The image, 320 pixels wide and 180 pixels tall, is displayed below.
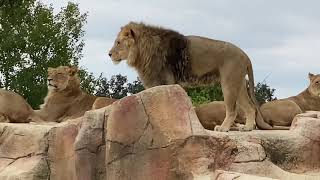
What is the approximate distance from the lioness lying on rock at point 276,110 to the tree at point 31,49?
662 inches

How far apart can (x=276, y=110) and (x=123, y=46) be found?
3823mm

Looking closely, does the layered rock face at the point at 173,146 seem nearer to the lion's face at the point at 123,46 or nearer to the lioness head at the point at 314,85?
the lion's face at the point at 123,46

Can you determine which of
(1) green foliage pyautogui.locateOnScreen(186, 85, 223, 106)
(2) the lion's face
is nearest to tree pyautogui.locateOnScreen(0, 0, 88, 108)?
(1) green foliage pyautogui.locateOnScreen(186, 85, 223, 106)

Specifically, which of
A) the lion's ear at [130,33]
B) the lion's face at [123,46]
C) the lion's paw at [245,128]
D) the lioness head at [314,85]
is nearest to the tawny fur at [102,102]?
the lion's face at [123,46]

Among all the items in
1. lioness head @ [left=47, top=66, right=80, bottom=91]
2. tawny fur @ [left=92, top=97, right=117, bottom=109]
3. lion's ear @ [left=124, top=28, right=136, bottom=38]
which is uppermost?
lion's ear @ [left=124, top=28, right=136, bottom=38]

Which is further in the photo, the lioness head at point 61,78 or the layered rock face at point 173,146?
the lioness head at point 61,78

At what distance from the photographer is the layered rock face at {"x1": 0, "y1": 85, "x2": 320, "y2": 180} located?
30.8 ft

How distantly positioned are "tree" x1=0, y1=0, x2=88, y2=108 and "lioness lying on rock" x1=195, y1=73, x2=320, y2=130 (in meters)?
16.8

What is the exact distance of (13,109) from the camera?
14.5 meters

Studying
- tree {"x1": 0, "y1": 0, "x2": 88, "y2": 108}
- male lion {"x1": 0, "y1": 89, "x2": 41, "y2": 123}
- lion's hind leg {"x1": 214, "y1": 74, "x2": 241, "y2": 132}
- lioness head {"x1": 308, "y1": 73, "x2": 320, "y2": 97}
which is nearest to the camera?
lion's hind leg {"x1": 214, "y1": 74, "x2": 241, "y2": 132}

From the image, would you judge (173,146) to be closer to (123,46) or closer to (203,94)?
(123,46)

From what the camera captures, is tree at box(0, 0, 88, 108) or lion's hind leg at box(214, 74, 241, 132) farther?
tree at box(0, 0, 88, 108)

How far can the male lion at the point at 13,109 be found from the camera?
1434 centimetres

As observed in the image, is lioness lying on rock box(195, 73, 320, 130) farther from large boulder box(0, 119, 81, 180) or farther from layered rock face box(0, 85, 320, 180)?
large boulder box(0, 119, 81, 180)
